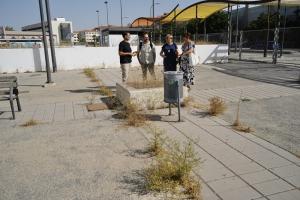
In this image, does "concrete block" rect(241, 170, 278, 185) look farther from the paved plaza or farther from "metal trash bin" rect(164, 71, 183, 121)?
"metal trash bin" rect(164, 71, 183, 121)

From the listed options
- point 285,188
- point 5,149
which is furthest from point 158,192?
point 5,149

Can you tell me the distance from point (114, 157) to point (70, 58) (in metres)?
13.3

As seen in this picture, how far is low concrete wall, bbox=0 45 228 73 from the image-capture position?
1593cm

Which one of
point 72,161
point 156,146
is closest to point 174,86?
point 156,146

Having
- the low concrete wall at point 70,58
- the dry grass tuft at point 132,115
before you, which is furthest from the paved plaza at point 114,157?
the low concrete wall at point 70,58

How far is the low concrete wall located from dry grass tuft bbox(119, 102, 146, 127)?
1047 centimetres

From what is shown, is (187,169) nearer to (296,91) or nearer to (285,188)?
(285,188)

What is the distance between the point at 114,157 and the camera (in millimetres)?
4680

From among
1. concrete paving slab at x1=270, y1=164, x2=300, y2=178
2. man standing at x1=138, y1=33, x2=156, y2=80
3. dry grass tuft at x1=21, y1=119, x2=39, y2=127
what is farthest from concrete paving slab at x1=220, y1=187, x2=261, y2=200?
man standing at x1=138, y1=33, x2=156, y2=80

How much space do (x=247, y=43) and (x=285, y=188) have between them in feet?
123

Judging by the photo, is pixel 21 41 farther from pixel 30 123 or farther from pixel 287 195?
pixel 287 195

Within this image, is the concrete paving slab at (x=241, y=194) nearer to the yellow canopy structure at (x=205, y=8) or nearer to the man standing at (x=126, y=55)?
the man standing at (x=126, y=55)

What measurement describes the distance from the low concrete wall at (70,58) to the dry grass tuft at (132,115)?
1047 centimetres

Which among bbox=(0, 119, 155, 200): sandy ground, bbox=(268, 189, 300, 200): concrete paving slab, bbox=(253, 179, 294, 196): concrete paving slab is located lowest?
bbox=(268, 189, 300, 200): concrete paving slab
